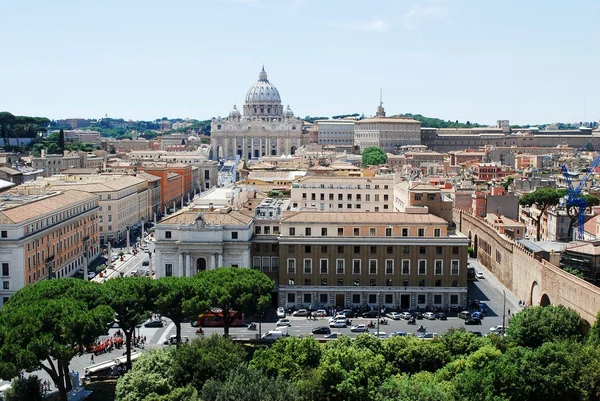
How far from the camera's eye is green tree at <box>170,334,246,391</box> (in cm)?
3338

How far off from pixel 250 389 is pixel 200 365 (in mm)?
4349

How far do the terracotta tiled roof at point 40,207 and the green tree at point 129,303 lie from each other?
1556cm

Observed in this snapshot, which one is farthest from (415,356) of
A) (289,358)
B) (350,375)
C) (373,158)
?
(373,158)

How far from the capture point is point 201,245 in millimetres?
52219

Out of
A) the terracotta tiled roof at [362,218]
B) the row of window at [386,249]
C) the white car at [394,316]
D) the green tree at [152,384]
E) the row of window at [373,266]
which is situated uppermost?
the terracotta tiled roof at [362,218]

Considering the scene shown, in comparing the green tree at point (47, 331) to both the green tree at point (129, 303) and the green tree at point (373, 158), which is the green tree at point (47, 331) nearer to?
the green tree at point (129, 303)

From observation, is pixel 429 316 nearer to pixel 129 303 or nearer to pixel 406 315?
pixel 406 315

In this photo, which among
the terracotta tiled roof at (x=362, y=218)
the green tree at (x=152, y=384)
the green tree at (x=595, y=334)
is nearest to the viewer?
the green tree at (x=152, y=384)

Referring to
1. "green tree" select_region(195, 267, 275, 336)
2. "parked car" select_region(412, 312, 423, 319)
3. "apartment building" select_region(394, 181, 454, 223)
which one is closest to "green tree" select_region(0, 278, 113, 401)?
"green tree" select_region(195, 267, 275, 336)

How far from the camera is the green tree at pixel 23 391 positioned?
33875 mm

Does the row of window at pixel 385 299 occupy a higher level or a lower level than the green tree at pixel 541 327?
lower

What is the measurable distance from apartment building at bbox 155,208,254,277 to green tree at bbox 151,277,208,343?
956 cm

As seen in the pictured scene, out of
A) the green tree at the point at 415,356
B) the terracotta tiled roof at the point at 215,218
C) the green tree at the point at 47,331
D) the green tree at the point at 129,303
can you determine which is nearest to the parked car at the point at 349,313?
the terracotta tiled roof at the point at 215,218

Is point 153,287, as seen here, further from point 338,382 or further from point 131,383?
point 338,382
